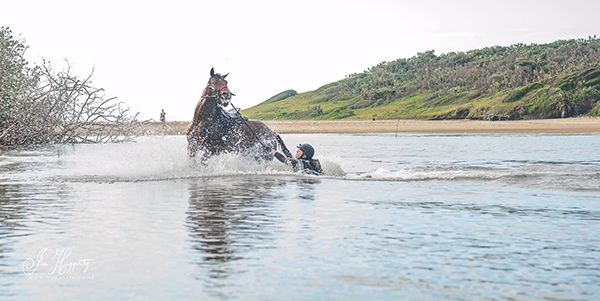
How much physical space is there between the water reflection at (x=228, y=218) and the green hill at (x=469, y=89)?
60850mm

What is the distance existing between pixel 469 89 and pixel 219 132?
9273 cm

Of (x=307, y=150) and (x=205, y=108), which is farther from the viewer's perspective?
(x=307, y=150)

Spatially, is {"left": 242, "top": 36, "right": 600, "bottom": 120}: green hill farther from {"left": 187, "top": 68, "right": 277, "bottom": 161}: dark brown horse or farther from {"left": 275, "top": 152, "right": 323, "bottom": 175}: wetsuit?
{"left": 187, "top": 68, "right": 277, "bottom": 161}: dark brown horse

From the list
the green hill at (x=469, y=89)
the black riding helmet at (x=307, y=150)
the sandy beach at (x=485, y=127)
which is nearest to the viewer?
the black riding helmet at (x=307, y=150)

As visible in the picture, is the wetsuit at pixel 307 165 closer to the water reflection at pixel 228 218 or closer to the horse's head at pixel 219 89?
the water reflection at pixel 228 218

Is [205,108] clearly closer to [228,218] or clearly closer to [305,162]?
[305,162]

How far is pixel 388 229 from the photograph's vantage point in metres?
9.09

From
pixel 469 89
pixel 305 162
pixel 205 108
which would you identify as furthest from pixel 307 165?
pixel 469 89

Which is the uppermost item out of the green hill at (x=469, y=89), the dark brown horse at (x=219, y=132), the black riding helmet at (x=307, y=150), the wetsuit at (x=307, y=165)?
the green hill at (x=469, y=89)

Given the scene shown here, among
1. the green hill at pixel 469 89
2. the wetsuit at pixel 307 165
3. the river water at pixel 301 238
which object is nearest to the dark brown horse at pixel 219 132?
the wetsuit at pixel 307 165

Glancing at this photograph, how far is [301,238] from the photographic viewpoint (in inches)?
335

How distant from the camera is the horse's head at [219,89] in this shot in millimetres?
15906

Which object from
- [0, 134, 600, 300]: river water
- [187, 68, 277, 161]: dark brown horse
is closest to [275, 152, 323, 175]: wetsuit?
[187, 68, 277, 161]: dark brown horse

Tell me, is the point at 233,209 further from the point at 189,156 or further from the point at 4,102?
the point at 4,102
